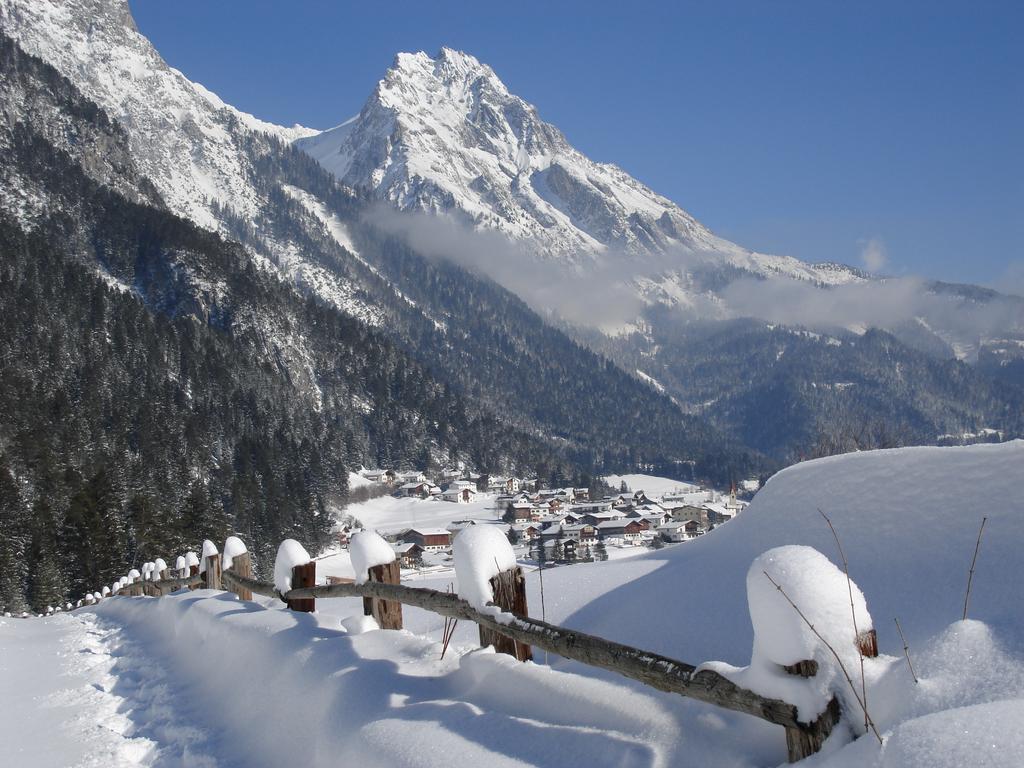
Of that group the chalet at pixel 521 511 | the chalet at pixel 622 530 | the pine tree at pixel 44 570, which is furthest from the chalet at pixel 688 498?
the pine tree at pixel 44 570

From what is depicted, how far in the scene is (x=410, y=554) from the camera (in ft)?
215

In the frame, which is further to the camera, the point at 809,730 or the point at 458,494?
the point at 458,494

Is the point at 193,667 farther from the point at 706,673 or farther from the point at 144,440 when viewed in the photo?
the point at 144,440

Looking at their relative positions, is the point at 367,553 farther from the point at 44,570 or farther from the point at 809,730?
the point at 44,570

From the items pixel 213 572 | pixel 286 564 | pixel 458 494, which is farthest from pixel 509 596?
pixel 458 494

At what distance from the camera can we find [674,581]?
6547 millimetres

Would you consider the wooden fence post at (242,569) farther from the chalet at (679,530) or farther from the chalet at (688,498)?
the chalet at (688,498)

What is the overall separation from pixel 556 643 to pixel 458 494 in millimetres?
113208

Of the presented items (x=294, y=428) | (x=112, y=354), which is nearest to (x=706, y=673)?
(x=112, y=354)

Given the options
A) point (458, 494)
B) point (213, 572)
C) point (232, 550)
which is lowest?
point (458, 494)

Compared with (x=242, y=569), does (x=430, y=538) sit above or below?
below

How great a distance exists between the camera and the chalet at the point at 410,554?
201ft

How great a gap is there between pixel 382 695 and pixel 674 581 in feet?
10.5

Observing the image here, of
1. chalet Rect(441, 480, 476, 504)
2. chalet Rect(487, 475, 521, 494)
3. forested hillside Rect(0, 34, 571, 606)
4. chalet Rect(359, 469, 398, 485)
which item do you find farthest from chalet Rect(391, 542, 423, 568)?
chalet Rect(487, 475, 521, 494)
